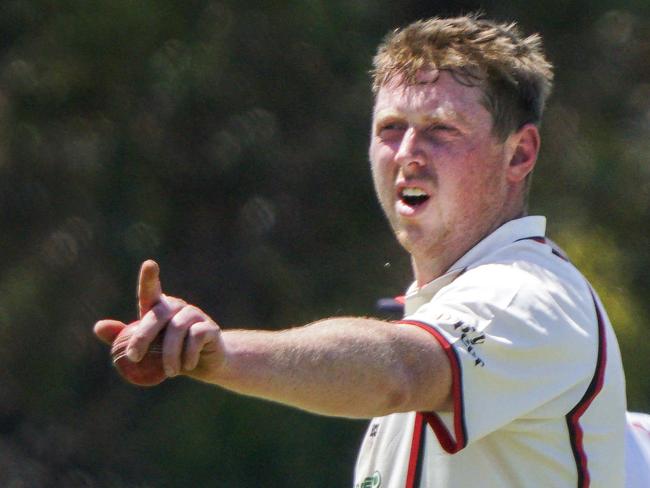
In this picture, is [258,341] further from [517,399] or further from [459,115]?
[459,115]

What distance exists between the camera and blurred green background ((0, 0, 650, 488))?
440 centimetres

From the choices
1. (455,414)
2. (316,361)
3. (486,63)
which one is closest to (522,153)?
(486,63)

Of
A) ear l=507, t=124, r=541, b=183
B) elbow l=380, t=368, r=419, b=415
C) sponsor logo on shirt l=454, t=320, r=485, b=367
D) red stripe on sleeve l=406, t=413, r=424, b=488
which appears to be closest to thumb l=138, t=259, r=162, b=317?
elbow l=380, t=368, r=419, b=415

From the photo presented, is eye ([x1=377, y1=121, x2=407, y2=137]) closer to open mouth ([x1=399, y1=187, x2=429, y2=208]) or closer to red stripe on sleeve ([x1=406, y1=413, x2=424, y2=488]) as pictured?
open mouth ([x1=399, y1=187, x2=429, y2=208])

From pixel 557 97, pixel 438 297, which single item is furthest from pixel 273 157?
pixel 438 297

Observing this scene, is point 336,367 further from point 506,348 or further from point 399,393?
point 506,348

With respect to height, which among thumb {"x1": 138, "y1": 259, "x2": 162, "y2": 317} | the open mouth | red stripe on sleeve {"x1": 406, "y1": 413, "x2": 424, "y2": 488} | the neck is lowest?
red stripe on sleeve {"x1": 406, "y1": 413, "x2": 424, "y2": 488}

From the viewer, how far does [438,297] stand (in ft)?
6.44

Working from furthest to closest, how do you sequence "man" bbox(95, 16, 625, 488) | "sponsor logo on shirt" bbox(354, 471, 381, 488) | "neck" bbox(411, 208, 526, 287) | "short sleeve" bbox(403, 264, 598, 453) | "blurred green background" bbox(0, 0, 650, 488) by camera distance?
1. "blurred green background" bbox(0, 0, 650, 488)
2. "neck" bbox(411, 208, 526, 287)
3. "sponsor logo on shirt" bbox(354, 471, 381, 488)
4. "short sleeve" bbox(403, 264, 598, 453)
5. "man" bbox(95, 16, 625, 488)

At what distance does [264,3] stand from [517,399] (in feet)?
9.40

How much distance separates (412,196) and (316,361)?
0.61m

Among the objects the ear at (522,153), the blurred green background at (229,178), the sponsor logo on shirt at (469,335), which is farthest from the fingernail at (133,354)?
the blurred green background at (229,178)

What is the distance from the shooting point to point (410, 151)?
2230 millimetres

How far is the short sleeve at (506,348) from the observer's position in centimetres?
182
